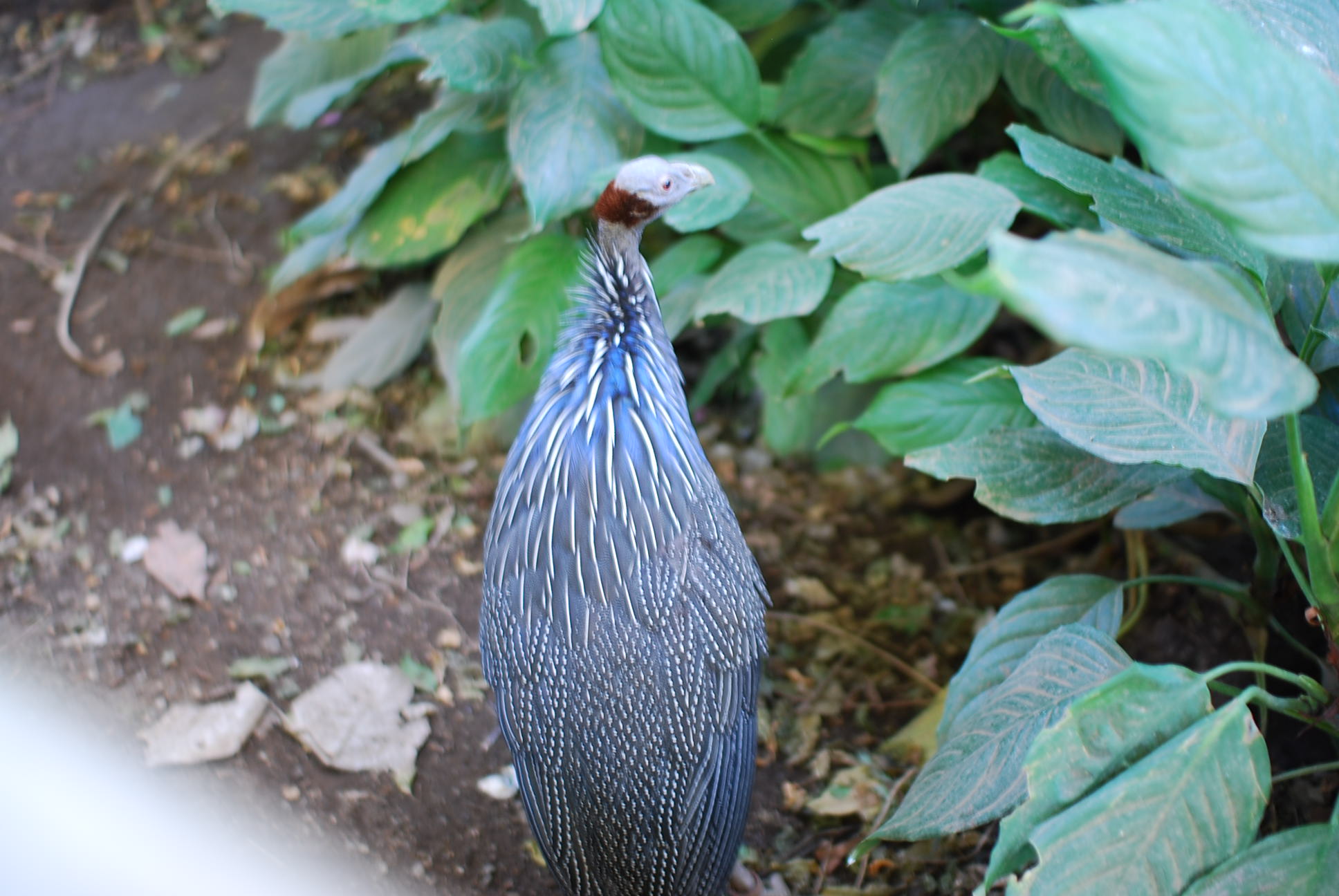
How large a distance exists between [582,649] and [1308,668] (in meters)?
1.58

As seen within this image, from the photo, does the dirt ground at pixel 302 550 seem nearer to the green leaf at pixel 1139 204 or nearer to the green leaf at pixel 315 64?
the green leaf at pixel 315 64

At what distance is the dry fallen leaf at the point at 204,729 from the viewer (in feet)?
6.73

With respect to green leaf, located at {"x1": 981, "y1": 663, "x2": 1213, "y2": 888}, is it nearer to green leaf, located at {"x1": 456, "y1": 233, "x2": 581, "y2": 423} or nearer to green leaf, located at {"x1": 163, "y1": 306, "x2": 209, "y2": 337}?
green leaf, located at {"x1": 456, "y1": 233, "x2": 581, "y2": 423}

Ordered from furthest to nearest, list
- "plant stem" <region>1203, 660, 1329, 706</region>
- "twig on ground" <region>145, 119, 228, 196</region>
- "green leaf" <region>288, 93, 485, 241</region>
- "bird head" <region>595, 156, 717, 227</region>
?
1. "twig on ground" <region>145, 119, 228, 196</region>
2. "green leaf" <region>288, 93, 485, 241</region>
3. "bird head" <region>595, 156, 717, 227</region>
4. "plant stem" <region>1203, 660, 1329, 706</region>

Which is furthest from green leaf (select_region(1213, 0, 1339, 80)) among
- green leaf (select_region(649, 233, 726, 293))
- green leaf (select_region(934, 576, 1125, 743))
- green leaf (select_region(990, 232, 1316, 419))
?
green leaf (select_region(649, 233, 726, 293))

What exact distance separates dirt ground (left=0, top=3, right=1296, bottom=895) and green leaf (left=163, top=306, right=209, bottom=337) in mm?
24

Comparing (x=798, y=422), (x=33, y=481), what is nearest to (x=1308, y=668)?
(x=798, y=422)

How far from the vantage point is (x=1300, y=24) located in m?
1.58

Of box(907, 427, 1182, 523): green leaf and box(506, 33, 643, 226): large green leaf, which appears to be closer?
box(907, 427, 1182, 523): green leaf

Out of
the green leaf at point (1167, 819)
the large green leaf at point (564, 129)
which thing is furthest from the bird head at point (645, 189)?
the green leaf at point (1167, 819)

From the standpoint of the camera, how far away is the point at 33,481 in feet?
8.34

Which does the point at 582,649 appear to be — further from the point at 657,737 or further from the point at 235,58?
the point at 235,58

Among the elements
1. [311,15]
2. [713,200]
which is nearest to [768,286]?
[713,200]

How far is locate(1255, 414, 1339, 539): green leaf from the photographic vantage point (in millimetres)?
1688
